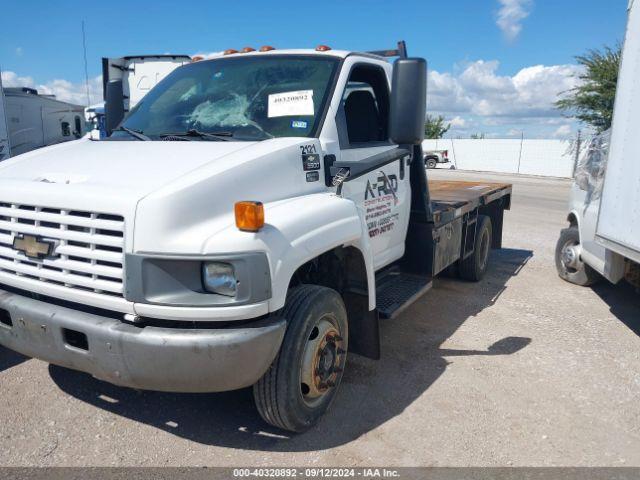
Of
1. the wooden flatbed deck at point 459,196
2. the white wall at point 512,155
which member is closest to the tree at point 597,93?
the white wall at point 512,155

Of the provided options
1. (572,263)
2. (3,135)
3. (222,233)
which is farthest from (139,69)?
(222,233)

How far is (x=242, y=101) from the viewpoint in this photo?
146 inches

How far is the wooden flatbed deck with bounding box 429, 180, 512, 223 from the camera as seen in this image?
210 inches

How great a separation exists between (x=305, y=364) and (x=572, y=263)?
480 centimetres

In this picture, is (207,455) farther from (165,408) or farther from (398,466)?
(398,466)

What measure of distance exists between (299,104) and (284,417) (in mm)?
1995

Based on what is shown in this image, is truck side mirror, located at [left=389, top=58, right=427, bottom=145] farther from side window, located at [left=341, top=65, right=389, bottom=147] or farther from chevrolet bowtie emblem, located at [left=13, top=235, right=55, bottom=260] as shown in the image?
chevrolet bowtie emblem, located at [left=13, top=235, right=55, bottom=260]

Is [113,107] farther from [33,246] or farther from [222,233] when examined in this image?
[222,233]

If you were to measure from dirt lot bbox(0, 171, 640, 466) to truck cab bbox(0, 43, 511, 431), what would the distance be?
0.32 metres

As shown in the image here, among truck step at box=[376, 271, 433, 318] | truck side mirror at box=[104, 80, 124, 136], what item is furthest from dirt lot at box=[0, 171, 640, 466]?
truck side mirror at box=[104, 80, 124, 136]

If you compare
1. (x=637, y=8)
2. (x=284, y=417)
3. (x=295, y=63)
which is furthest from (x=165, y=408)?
(x=637, y=8)

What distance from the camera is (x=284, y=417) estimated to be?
298cm

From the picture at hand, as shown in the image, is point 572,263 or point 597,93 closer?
point 572,263

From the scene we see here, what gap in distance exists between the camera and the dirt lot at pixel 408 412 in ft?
9.91
